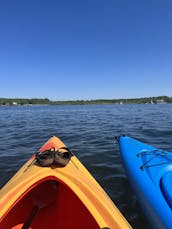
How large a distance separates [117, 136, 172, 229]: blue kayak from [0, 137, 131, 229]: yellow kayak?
823 mm

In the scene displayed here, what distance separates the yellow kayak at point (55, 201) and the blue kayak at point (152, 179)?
823 millimetres

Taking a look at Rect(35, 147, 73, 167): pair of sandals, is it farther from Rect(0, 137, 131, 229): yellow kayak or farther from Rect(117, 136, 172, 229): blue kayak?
Rect(117, 136, 172, 229): blue kayak

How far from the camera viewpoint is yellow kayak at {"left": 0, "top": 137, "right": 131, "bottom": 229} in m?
2.59

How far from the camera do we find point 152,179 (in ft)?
12.7

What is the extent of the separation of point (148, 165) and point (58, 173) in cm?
222

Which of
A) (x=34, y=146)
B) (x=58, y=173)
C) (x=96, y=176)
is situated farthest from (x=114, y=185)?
(x=34, y=146)

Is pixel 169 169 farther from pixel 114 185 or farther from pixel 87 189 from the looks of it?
pixel 87 189

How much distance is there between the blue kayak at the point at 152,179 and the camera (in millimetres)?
3096

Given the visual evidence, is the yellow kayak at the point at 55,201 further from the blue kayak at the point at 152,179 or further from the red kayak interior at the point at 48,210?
the blue kayak at the point at 152,179

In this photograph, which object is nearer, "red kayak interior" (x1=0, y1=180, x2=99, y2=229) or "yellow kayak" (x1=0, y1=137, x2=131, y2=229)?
"yellow kayak" (x1=0, y1=137, x2=131, y2=229)

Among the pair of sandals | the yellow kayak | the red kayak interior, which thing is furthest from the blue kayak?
the pair of sandals

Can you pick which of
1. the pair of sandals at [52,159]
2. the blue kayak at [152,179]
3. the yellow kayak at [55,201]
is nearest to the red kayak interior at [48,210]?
the yellow kayak at [55,201]

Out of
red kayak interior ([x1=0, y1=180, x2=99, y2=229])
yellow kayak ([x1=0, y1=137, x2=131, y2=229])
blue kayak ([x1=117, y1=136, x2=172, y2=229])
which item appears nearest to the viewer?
yellow kayak ([x1=0, y1=137, x2=131, y2=229])

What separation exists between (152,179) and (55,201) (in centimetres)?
198
